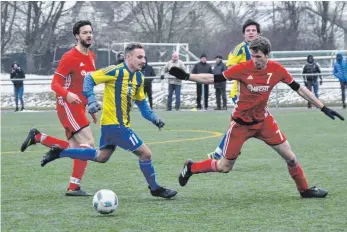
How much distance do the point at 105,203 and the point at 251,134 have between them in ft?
5.73

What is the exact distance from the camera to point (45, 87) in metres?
33.7

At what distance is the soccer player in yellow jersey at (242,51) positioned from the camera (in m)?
10.6

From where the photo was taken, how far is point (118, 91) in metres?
8.44

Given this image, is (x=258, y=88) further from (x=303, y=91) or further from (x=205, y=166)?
(x=205, y=166)

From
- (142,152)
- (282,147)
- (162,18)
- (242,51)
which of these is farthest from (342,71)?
(162,18)

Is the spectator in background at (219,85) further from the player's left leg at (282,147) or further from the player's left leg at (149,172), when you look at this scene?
the player's left leg at (282,147)

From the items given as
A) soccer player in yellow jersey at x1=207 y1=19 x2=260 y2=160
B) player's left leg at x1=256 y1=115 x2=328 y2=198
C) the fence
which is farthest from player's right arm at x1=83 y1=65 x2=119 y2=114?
the fence

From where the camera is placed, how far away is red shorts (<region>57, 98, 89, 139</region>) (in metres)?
9.16

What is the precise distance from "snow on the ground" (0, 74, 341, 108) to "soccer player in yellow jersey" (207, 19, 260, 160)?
17.5m

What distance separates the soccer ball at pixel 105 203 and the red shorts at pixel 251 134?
1438 millimetres

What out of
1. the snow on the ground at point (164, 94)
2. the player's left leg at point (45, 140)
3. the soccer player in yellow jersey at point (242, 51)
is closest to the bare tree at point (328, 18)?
the snow on the ground at point (164, 94)

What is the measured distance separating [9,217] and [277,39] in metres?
40.5

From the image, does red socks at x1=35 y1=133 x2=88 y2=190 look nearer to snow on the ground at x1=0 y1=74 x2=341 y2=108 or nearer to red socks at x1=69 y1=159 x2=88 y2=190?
red socks at x1=69 y1=159 x2=88 y2=190

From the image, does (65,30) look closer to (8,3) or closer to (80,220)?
(8,3)
